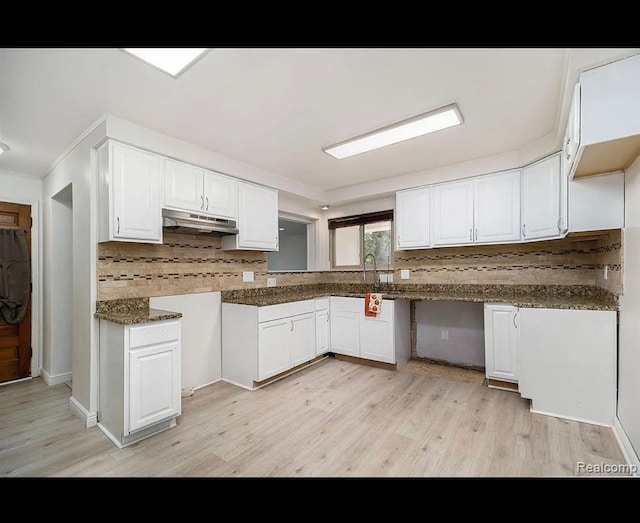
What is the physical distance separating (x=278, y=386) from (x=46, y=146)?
10.1ft

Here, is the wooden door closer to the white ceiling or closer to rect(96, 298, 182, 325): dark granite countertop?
the white ceiling

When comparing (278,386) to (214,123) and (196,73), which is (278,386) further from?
(196,73)

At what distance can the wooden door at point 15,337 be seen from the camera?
10.6 feet

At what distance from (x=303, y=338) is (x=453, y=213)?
7.32 feet

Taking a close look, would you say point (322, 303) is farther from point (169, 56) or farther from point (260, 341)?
point (169, 56)

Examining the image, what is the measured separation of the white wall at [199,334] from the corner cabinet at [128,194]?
703 millimetres

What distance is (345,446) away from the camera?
1.93 m

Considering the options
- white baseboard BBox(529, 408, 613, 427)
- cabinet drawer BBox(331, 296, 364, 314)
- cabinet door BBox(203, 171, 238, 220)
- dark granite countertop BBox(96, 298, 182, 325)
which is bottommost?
white baseboard BBox(529, 408, 613, 427)

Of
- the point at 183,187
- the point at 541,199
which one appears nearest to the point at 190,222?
the point at 183,187

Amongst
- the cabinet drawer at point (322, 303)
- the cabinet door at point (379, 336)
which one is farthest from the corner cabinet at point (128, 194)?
the cabinet door at point (379, 336)

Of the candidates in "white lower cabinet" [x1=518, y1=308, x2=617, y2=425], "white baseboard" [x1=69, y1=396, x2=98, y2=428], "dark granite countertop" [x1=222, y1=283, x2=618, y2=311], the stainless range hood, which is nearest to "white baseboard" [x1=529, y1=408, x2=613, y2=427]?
"white lower cabinet" [x1=518, y1=308, x2=617, y2=425]

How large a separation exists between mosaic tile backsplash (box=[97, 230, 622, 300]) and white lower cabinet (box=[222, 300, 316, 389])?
0.50 metres

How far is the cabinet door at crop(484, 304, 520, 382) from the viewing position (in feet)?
8.89
